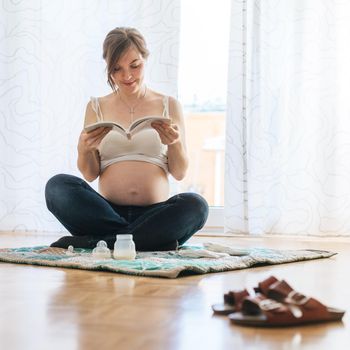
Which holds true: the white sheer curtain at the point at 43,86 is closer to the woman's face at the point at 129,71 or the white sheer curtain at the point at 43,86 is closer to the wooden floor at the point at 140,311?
the woman's face at the point at 129,71

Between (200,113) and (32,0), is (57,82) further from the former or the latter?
(200,113)

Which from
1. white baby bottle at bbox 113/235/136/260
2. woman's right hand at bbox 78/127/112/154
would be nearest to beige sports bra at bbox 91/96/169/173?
woman's right hand at bbox 78/127/112/154

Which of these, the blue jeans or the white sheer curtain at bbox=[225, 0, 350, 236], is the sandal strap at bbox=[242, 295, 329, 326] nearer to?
the blue jeans

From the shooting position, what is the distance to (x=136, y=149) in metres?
2.59

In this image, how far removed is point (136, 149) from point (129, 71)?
0.27m

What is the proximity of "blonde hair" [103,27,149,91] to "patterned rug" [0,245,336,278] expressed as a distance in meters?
0.66

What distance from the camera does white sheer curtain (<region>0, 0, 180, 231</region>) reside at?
3723mm

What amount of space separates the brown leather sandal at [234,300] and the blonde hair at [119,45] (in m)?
1.41

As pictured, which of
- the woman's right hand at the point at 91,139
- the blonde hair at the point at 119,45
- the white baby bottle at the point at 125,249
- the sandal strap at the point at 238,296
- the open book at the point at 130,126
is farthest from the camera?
the blonde hair at the point at 119,45

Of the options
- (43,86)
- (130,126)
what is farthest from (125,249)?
→ (43,86)

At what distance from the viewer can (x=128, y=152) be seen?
8.54 ft

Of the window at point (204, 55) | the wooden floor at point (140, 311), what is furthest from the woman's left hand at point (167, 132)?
the window at point (204, 55)

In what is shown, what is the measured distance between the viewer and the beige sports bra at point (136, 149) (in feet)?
8.48

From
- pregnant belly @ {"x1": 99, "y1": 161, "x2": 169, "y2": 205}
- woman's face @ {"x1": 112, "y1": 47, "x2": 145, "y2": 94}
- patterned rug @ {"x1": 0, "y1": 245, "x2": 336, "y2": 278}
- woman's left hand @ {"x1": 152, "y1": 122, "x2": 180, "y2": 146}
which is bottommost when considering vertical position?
patterned rug @ {"x1": 0, "y1": 245, "x2": 336, "y2": 278}
